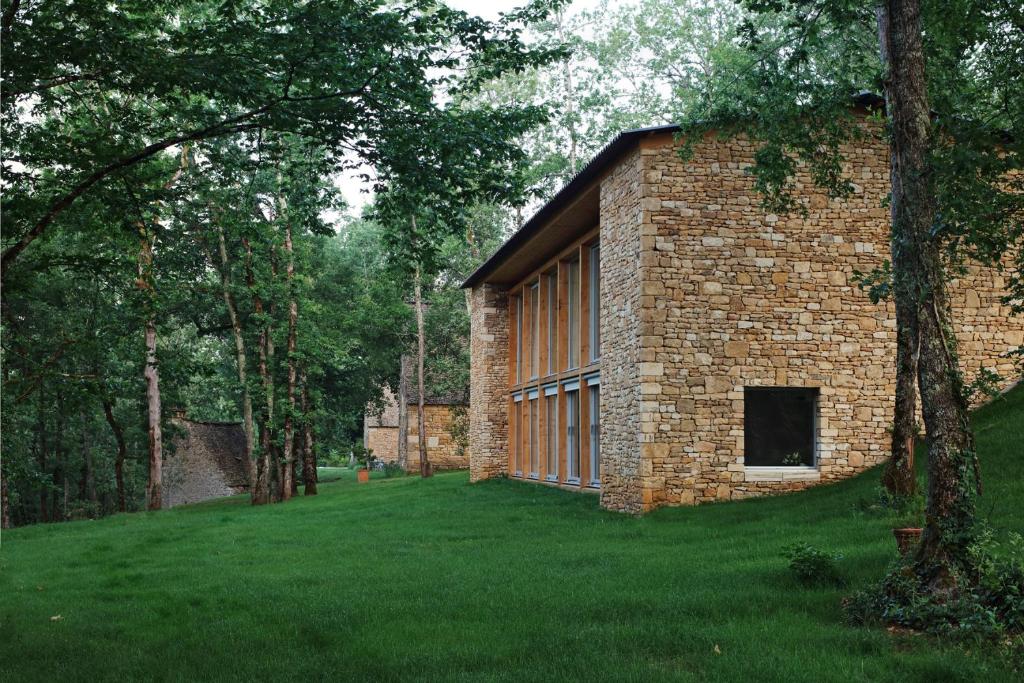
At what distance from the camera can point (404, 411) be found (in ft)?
151

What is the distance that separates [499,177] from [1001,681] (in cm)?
660

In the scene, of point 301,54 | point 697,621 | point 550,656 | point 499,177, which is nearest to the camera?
point 550,656

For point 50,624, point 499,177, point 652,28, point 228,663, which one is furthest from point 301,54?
point 652,28

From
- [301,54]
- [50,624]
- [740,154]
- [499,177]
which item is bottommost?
[50,624]

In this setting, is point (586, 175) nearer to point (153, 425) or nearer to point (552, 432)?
point (552, 432)

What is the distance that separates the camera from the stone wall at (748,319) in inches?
701

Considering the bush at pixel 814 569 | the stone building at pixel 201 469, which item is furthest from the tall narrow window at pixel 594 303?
the stone building at pixel 201 469

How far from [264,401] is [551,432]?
978 cm

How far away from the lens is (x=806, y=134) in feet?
36.1

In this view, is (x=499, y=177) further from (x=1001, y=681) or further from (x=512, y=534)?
(x=512, y=534)

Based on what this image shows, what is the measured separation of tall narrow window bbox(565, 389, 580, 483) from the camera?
25172 millimetres

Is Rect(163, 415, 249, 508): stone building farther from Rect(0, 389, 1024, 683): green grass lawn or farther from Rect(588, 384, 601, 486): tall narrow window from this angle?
Rect(0, 389, 1024, 683): green grass lawn

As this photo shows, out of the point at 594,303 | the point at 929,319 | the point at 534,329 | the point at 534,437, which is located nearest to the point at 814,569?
the point at 929,319

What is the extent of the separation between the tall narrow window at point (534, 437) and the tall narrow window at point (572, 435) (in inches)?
101
